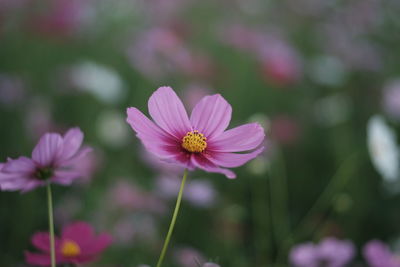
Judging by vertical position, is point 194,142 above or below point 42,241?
above

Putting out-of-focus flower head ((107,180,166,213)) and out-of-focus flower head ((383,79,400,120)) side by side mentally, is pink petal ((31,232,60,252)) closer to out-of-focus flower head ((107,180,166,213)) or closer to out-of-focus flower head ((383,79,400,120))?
out-of-focus flower head ((107,180,166,213))

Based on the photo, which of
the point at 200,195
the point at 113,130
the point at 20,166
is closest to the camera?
the point at 20,166

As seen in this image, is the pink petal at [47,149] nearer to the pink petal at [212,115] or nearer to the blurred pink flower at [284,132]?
the pink petal at [212,115]

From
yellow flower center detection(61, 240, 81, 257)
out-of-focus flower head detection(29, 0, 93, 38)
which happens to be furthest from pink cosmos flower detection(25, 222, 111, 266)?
out-of-focus flower head detection(29, 0, 93, 38)

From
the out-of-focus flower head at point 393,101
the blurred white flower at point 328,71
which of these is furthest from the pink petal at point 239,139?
the blurred white flower at point 328,71

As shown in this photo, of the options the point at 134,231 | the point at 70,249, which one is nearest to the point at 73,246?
the point at 70,249

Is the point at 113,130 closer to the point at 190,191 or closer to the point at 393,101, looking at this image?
the point at 190,191
